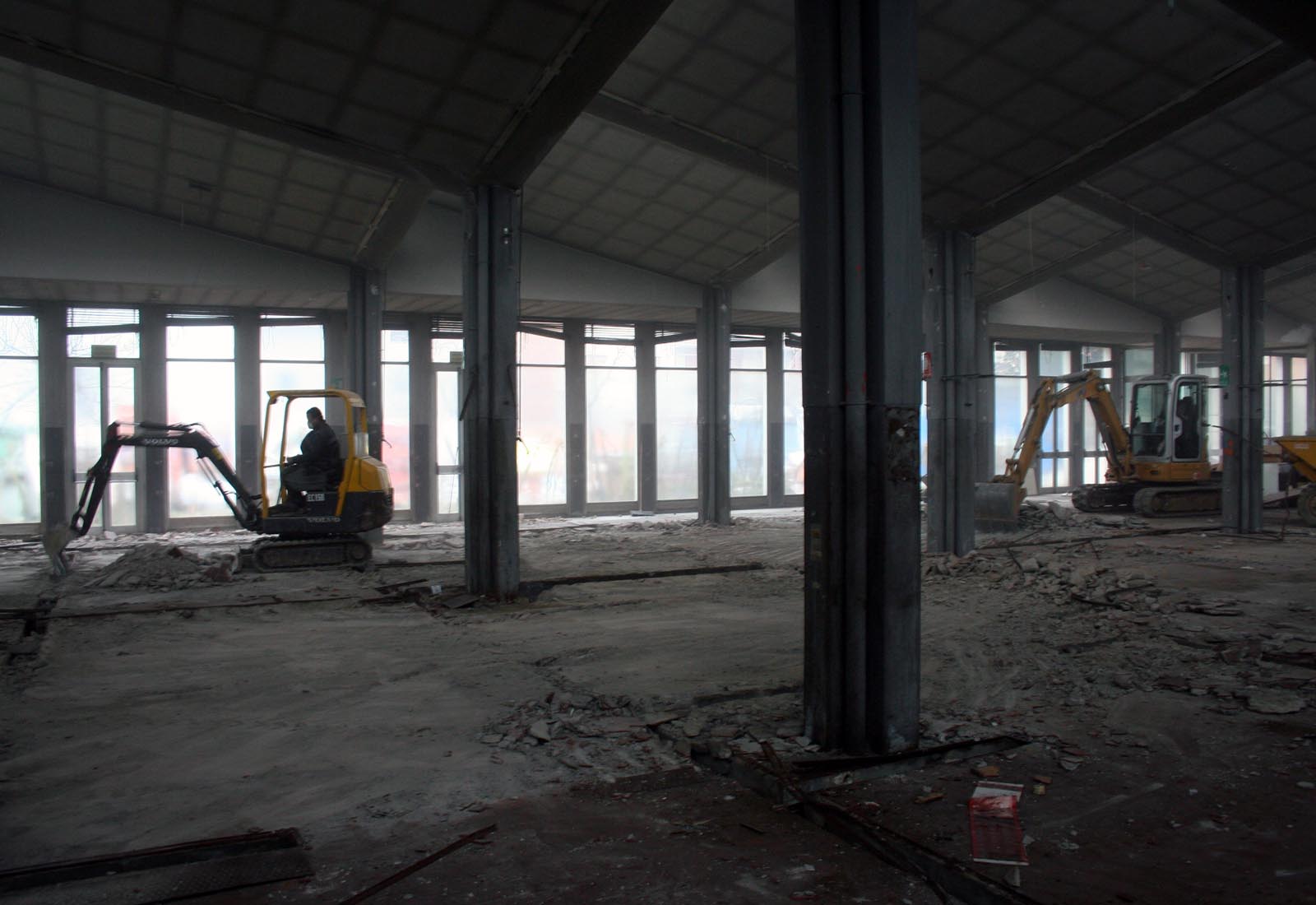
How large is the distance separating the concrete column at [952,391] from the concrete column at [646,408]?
10.0 metres

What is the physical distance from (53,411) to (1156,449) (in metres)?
22.9

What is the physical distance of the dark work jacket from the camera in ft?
44.1

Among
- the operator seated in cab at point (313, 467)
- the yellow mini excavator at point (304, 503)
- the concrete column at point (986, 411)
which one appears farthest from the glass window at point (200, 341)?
the concrete column at point (986, 411)

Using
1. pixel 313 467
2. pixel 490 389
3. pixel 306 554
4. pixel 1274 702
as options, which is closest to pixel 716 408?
pixel 313 467

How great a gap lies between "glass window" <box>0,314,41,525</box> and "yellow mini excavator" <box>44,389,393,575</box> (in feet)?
18.2

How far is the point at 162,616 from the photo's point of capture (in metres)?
9.64

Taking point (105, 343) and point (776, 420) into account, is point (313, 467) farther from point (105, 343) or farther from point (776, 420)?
point (776, 420)

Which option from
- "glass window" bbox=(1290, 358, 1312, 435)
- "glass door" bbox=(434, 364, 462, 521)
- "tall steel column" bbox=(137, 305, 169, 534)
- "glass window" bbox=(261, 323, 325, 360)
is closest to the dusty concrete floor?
"tall steel column" bbox=(137, 305, 169, 534)

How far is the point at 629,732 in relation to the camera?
554 centimetres

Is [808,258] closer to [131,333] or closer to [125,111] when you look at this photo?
[125,111]

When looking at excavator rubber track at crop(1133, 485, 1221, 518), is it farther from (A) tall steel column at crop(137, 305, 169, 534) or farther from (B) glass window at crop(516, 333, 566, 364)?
(A) tall steel column at crop(137, 305, 169, 534)

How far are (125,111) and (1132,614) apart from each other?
550 inches

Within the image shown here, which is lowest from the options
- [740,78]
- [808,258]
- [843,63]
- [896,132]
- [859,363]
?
[859,363]

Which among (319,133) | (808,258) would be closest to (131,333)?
(319,133)
